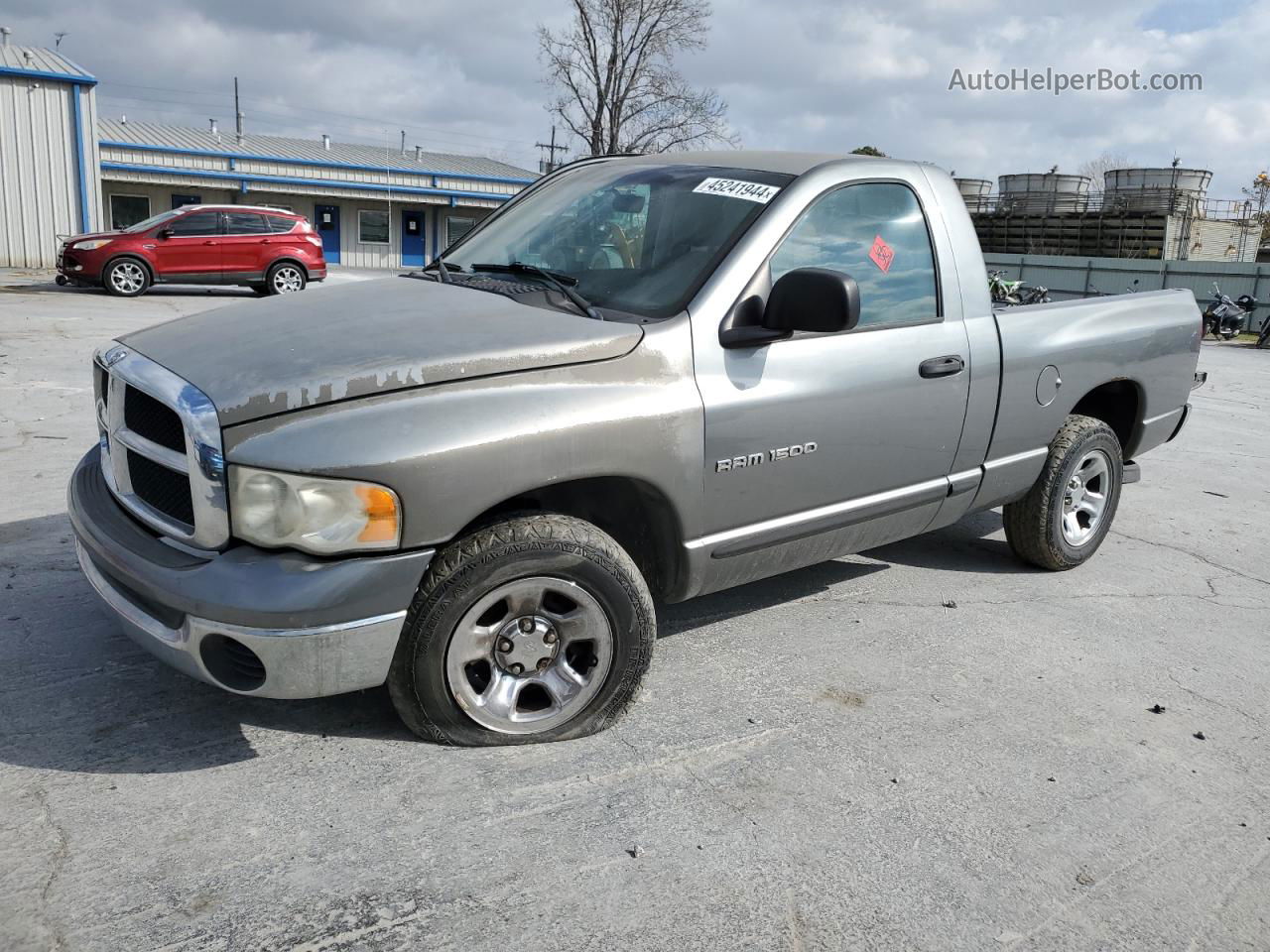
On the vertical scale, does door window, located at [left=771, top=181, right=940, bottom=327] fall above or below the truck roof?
below

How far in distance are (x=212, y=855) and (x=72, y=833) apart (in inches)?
14.9

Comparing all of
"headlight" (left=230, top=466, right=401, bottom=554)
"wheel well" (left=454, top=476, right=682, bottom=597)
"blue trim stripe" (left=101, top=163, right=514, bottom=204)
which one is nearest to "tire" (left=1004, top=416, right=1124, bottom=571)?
"wheel well" (left=454, top=476, right=682, bottom=597)

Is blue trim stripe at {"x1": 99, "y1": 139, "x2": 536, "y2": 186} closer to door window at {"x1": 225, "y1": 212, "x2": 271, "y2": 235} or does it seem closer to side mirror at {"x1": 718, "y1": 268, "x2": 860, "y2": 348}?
door window at {"x1": 225, "y1": 212, "x2": 271, "y2": 235}

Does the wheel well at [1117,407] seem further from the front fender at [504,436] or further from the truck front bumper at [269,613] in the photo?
the truck front bumper at [269,613]

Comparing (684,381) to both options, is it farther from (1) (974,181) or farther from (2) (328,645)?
(1) (974,181)

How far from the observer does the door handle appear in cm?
378

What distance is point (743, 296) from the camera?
3285mm

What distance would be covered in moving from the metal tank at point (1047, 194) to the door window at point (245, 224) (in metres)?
26.8

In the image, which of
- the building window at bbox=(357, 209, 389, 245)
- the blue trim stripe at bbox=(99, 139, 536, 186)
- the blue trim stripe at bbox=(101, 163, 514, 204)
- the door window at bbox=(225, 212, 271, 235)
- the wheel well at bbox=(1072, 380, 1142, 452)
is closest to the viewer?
the wheel well at bbox=(1072, 380, 1142, 452)

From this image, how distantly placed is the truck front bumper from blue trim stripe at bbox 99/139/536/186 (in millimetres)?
35364

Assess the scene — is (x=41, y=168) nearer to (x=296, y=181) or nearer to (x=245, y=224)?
(x=245, y=224)

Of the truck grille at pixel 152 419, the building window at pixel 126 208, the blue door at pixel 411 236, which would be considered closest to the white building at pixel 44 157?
the building window at pixel 126 208

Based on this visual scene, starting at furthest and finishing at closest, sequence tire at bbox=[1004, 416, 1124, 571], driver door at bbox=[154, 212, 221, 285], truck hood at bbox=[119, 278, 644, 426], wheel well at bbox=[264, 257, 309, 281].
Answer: wheel well at bbox=[264, 257, 309, 281]
driver door at bbox=[154, 212, 221, 285]
tire at bbox=[1004, 416, 1124, 571]
truck hood at bbox=[119, 278, 644, 426]

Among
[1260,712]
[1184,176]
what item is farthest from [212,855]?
[1184,176]
